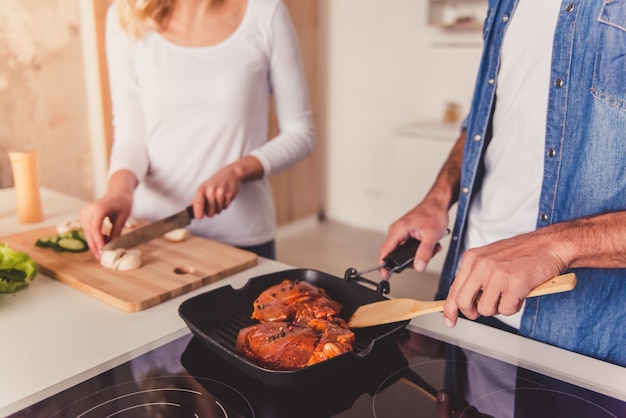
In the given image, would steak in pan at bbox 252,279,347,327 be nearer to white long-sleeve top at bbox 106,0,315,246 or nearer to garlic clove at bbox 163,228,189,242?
garlic clove at bbox 163,228,189,242

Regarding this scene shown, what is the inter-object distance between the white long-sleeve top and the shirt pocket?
0.75 meters

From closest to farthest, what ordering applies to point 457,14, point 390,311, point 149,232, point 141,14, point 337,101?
point 390,311, point 149,232, point 141,14, point 457,14, point 337,101

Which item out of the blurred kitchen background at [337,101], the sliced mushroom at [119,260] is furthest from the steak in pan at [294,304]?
the blurred kitchen background at [337,101]

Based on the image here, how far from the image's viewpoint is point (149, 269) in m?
1.23

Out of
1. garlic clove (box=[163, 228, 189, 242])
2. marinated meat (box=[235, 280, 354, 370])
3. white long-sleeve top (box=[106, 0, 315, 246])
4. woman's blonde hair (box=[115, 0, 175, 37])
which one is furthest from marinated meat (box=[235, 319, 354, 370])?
woman's blonde hair (box=[115, 0, 175, 37])

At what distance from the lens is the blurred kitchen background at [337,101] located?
2.47 metres

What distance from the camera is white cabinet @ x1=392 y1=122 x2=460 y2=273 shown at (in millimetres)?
3320

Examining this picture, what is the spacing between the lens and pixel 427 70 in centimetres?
377

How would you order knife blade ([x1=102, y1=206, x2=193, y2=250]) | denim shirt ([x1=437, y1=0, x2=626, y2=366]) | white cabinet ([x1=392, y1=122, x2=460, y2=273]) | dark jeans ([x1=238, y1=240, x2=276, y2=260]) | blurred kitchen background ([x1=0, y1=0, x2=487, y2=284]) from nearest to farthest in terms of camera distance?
denim shirt ([x1=437, y1=0, x2=626, y2=366])
knife blade ([x1=102, y1=206, x2=193, y2=250])
dark jeans ([x1=238, y1=240, x2=276, y2=260])
blurred kitchen background ([x1=0, y1=0, x2=487, y2=284])
white cabinet ([x1=392, y1=122, x2=460, y2=273])

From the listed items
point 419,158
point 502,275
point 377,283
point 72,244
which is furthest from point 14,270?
point 419,158

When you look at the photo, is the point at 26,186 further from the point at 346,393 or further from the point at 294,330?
the point at 346,393

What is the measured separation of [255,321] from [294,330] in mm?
140

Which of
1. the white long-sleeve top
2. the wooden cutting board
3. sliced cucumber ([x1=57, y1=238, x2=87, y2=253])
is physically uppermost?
the white long-sleeve top

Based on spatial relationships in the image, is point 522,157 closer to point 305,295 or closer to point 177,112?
point 305,295
